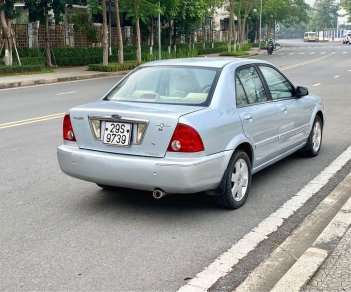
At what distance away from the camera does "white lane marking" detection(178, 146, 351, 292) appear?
3.84 m

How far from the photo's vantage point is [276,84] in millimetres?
6781

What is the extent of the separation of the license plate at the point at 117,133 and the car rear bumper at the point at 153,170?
0.12m

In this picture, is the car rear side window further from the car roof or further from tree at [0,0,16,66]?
tree at [0,0,16,66]

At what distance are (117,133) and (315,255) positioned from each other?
2.06m

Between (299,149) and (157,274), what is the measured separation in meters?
4.18

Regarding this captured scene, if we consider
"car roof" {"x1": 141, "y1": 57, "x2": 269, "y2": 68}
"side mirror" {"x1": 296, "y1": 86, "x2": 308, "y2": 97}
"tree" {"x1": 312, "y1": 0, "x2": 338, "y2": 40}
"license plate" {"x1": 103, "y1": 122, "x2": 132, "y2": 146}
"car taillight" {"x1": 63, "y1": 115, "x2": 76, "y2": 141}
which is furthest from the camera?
"tree" {"x1": 312, "y1": 0, "x2": 338, "y2": 40}

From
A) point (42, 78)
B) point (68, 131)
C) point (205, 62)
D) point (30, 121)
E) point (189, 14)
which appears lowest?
point (30, 121)

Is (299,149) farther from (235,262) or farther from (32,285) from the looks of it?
(32,285)

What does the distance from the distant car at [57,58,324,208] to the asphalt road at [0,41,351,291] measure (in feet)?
1.08

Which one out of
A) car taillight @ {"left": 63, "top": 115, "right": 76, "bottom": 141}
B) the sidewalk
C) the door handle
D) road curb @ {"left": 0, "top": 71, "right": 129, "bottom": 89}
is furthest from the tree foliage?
car taillight @ {"left": 63, "top": 115, "right": 76, "bottom": 141}

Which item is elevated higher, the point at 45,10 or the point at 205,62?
the point at 45,10

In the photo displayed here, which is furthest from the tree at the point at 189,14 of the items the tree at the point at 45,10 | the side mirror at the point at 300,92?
the side mirror at the point at 300,92

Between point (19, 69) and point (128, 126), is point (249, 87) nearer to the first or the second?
point (128, 126)

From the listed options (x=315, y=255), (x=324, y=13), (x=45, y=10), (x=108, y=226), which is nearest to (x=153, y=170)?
(x=108, y=226)
